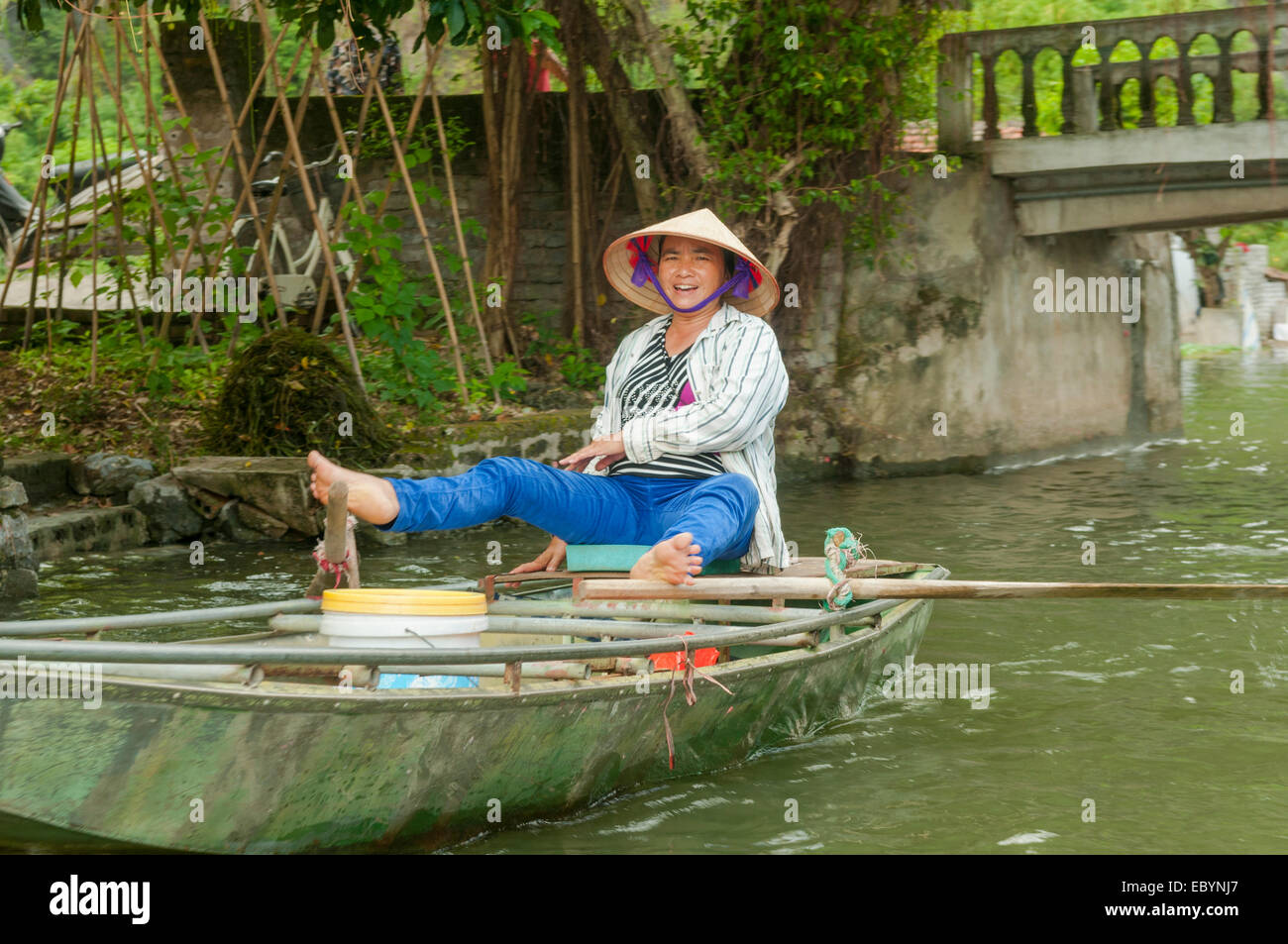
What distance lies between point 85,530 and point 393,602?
471cm

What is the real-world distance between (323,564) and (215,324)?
7.00 meters

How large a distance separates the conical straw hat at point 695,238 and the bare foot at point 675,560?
110 centimetres

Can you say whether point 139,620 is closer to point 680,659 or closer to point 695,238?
point 680,659

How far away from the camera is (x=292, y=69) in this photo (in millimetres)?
8453

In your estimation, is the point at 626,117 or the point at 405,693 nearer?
the point at 405,693

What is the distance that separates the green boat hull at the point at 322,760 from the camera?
266 cm

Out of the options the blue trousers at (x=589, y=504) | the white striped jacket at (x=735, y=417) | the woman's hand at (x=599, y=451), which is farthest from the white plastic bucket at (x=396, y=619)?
the white striped jacket at (x=735, y=417)

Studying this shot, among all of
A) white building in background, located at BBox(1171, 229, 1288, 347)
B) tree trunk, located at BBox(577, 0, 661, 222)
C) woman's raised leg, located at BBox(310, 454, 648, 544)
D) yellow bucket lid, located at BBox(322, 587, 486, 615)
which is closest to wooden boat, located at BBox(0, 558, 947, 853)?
yellow bucket lid, located at BBox(322, 587, 486, 615)

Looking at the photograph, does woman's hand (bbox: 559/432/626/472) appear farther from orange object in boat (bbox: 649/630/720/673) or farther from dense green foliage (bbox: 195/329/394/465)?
dense green foliage (bbox: 195/329/394/465)

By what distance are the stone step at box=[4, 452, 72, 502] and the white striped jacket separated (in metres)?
4.37

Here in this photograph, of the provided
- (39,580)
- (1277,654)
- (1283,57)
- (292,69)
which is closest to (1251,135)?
(1283,57)

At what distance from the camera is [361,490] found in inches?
131

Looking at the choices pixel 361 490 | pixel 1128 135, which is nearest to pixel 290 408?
pixel 361 490

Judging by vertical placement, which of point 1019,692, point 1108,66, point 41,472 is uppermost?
point 1108,66
